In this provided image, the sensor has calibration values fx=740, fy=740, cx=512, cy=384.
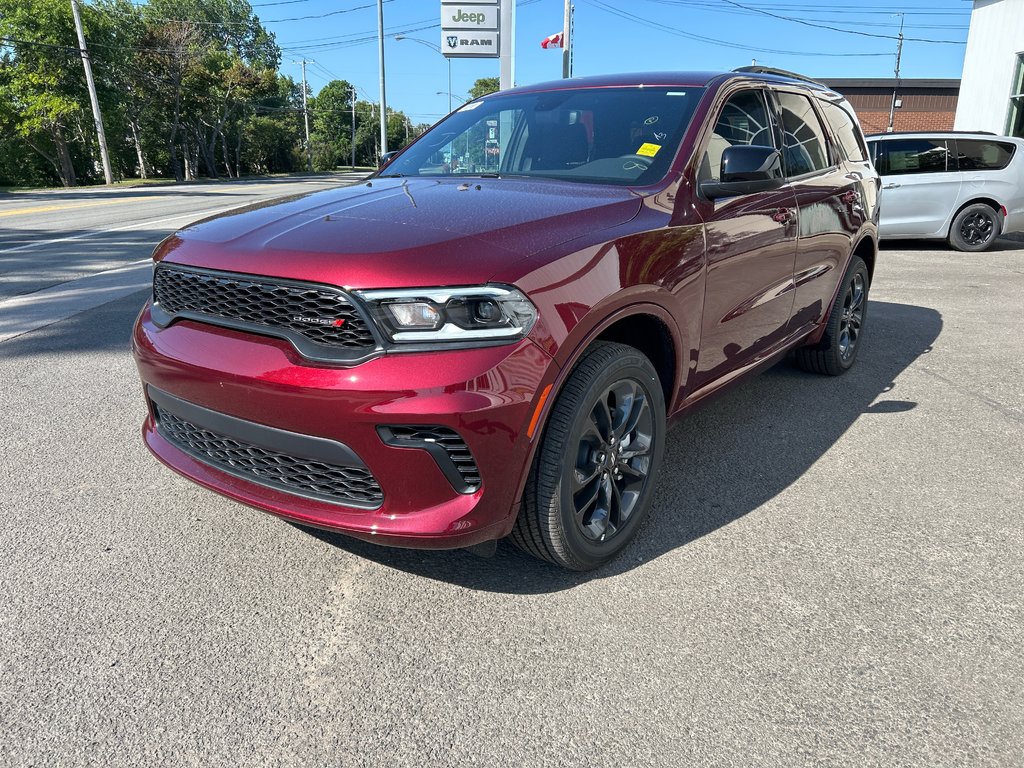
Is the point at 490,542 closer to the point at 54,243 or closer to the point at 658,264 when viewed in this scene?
the point at 658,264

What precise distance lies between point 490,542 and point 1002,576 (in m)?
1.88

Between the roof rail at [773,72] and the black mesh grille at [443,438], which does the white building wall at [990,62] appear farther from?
the black mesh grille at [443,438]

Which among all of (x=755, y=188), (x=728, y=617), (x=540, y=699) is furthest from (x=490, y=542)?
(x=755, y=188)

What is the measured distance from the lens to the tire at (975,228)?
11141 millimetres

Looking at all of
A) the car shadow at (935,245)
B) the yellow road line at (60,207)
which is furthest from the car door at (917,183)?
the yellow road line at (60,207)

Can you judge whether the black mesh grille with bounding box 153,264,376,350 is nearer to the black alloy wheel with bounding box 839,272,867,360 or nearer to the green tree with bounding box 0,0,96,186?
the black alloy wheel with bounding box 839,272,867,360

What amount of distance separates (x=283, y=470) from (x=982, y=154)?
12.1 m

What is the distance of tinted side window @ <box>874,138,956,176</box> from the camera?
36.1 feet

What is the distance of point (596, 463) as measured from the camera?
2.55 meters

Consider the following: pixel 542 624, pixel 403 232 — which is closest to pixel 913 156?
pixel 403 232

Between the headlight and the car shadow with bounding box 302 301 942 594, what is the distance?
983 mm

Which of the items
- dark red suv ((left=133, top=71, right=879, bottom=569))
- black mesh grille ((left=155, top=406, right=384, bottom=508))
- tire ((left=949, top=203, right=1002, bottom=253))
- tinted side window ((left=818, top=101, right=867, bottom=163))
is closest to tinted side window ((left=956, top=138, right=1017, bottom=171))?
tire ((left=949, top=203, right=1002, bottom=253))

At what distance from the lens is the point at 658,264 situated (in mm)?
2621

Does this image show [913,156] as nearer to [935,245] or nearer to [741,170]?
[935,245]
